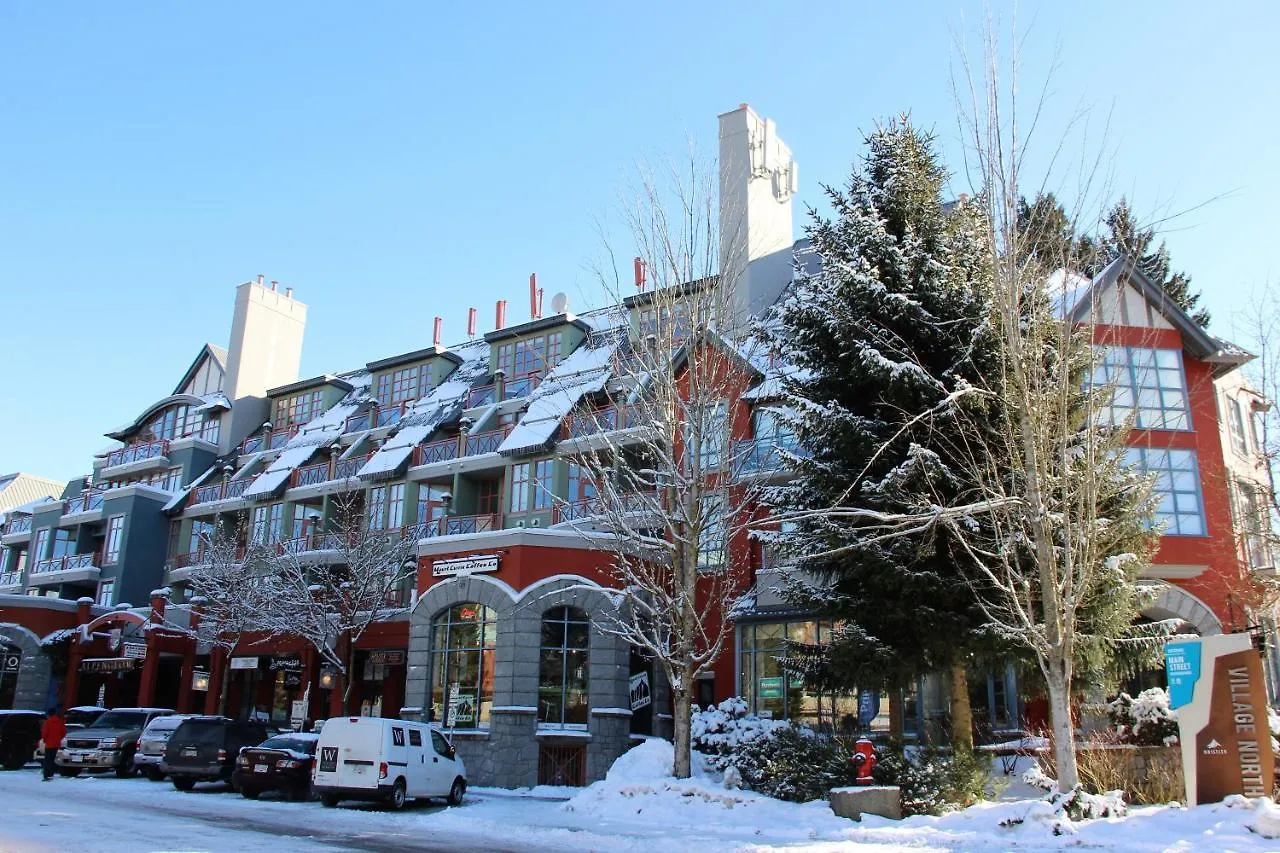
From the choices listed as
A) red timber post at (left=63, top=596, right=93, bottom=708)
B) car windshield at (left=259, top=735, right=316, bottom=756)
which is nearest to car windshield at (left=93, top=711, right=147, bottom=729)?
car windshield at (left=259, top=735, right=316, bottom=756)

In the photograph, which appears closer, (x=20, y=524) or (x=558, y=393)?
(x=558, y=393)

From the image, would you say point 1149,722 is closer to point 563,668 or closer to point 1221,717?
point 1221,717

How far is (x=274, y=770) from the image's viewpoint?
66.1 feet

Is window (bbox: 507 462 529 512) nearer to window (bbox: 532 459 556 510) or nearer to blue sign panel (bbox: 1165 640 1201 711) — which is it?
window (bbox: 532 459 556 510)

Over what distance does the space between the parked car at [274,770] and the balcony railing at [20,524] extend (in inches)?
1459

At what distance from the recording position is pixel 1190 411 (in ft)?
81.1

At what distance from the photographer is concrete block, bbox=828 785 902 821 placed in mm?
15805

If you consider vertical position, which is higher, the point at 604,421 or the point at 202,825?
the point at 604,421

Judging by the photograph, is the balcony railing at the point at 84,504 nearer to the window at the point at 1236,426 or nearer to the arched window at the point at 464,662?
the arched window at the point at 464,662

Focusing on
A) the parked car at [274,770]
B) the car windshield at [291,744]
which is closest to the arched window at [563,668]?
the car windshield at [291,744]

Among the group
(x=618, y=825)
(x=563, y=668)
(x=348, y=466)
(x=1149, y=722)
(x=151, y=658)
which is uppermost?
(x=348, y=466)

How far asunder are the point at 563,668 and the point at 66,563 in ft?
103

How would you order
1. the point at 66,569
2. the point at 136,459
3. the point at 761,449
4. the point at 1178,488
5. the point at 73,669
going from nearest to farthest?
the point at 1178,488
the point at 761,449
the point at 73,669
the point at 66,569
the point at 136,459

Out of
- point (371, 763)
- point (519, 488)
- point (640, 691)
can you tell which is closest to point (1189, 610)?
point (640, 691)
